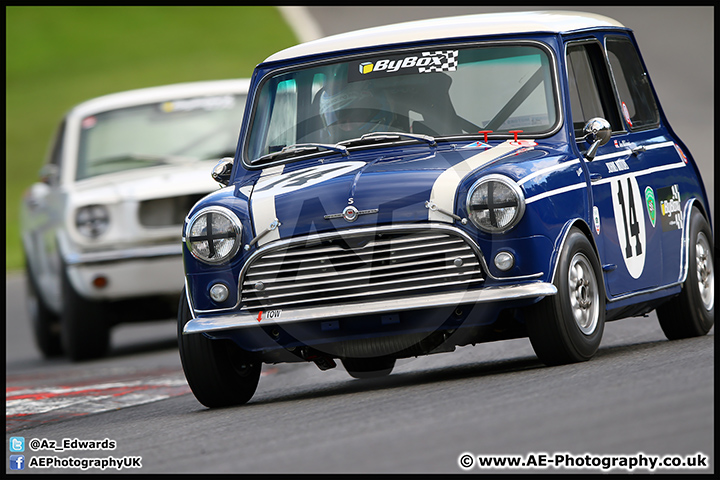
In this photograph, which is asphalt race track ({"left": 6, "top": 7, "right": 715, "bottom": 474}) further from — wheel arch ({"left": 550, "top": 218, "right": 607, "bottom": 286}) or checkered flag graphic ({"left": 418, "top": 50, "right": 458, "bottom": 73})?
checkered flag graphic ({"left": 418, "top": 50, "right": 458, "bottom": 73})

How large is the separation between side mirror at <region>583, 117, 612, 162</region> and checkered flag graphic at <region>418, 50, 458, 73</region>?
837 millimetres

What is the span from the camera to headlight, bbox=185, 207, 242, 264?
23.0ft

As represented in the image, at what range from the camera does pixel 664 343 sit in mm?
8430

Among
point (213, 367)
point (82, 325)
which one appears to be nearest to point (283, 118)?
point (213, 367)

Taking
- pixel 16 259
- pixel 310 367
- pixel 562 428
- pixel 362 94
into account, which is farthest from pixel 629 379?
pixel 16 259

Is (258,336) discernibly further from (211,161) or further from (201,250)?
(211,161)

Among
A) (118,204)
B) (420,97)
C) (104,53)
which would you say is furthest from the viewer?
(104,53)

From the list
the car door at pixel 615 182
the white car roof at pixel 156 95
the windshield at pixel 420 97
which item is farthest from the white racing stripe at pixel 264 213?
the white car roof at pixel 156 95

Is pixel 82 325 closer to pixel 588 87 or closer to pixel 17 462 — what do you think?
pixel 588 87

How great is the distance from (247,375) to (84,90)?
37140mm

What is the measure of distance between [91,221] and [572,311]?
652 centimetres

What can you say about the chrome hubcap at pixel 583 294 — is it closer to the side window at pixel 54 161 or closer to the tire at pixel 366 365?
the tire at pixel 366 365

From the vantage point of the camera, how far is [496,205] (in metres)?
6.66

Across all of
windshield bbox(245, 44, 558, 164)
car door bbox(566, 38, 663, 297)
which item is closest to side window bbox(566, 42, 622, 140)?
car door bbox(566, 38, 663, 297)
